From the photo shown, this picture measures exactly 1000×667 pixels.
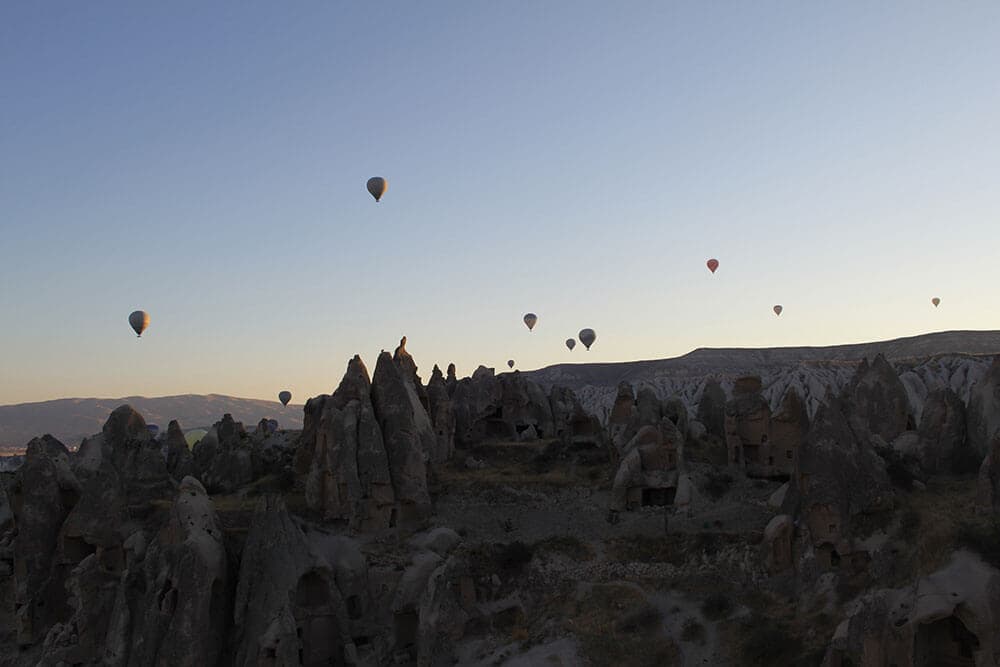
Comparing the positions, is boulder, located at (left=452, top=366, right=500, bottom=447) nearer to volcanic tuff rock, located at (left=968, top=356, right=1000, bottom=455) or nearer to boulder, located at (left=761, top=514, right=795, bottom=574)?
boulder, located at (left=761, top=514, right=795, bottom=574)

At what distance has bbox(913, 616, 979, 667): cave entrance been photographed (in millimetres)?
17875

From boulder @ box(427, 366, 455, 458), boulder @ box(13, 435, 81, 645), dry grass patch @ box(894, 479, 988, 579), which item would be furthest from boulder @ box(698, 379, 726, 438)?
boulder @ box(13, 435, 81, 645)

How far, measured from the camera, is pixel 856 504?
967 inches

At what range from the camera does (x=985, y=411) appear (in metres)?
29.8

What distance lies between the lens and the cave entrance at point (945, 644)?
17875 mm

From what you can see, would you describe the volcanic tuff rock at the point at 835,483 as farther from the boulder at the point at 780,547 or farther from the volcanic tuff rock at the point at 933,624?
the volcanic tuff rock at the point at 933,624

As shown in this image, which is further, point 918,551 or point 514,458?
point 514,458

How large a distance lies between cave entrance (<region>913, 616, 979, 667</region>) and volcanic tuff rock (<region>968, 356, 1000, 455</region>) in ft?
41.8

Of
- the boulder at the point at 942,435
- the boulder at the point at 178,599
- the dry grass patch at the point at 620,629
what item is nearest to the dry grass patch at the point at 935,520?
the boulder at the point at 942,435

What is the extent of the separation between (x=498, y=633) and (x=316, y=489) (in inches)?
427

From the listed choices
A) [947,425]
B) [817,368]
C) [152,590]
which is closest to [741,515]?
[947,425]

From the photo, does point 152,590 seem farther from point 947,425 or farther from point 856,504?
point 947,425

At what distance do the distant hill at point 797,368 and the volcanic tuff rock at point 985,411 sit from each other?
108ft

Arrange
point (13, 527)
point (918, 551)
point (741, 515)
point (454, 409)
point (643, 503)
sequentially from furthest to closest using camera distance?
point (454, 409), point (13, 527), point (643, 503), point (741, 515), point (918, 551)
